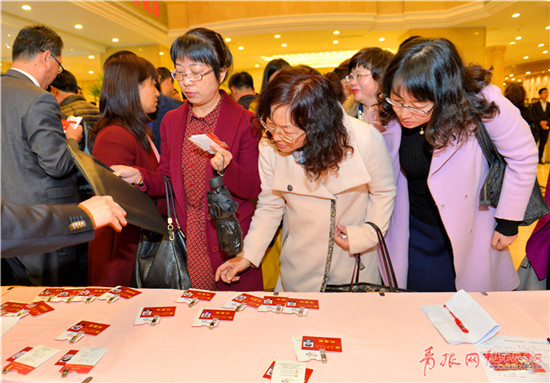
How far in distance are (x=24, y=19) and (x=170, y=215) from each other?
274 inches

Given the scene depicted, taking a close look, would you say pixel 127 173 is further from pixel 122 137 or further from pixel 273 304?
pixel 273 304

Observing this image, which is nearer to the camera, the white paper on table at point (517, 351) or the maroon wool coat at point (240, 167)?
the white paper on table at point (517, 351)

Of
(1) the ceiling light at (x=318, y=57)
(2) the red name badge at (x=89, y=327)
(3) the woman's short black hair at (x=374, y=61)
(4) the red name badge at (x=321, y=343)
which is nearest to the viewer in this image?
(4) the red name badge at (x=321, y=343)

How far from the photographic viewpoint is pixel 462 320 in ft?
3.64

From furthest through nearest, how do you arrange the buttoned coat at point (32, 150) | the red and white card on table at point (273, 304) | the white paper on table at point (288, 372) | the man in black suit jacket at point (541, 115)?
the man in black suit jacket at point (541, 115) < the buttoned coat at point (32, 150) < the red and white card on table at point (273, 304) < the white paper on table at point (288, 372)

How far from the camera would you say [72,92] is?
317 centimetres

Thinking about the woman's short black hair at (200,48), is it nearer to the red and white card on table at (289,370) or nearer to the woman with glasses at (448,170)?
the woman with glasses at (448,170)

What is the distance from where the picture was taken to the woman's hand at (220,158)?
146 cm

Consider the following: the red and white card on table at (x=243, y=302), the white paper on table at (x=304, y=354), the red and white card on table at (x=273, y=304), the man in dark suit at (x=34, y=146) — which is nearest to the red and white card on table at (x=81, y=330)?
the red and white card on table at (x=243, y=302)

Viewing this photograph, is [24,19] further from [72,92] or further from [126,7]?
[72,92]

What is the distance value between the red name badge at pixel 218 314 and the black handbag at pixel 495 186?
1.11m

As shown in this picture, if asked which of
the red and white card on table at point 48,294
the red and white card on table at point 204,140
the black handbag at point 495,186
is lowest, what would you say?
the red and white card on table at point 48,294

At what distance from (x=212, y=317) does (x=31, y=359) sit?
0.49 metres

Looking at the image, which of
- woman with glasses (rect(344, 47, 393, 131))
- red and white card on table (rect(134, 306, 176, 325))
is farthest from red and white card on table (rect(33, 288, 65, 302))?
woman with glasses (rect(344, 47, 393, 131))
